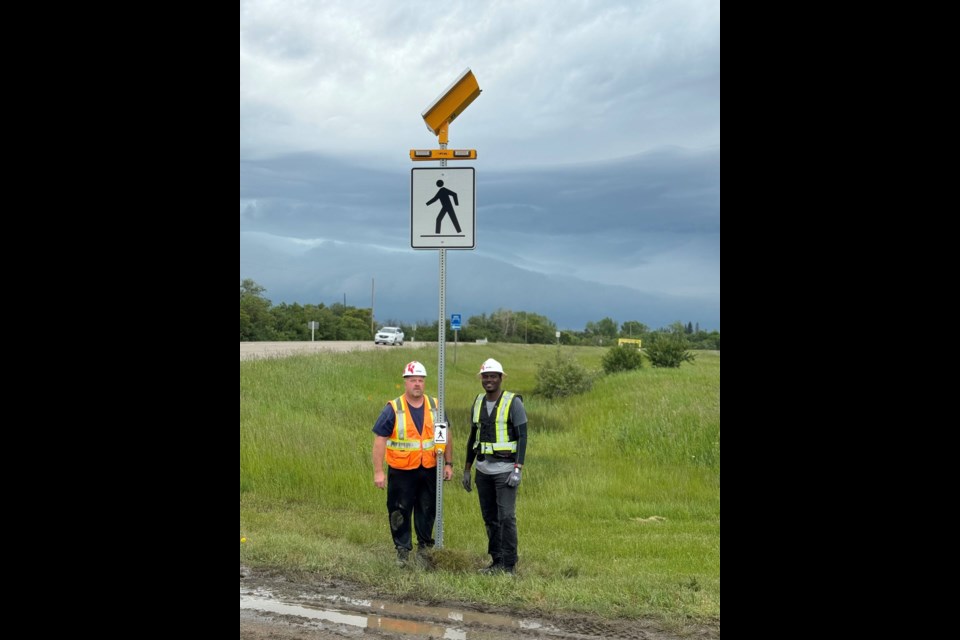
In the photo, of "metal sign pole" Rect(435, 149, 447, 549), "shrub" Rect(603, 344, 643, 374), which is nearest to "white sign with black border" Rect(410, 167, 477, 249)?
"metal sign pole" Rect(435, 149, 447, 549)

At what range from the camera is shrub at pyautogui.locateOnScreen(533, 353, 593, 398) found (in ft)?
80.8

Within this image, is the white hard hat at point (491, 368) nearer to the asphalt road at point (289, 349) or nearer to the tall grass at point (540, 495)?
the tall grass at point (540, 495)

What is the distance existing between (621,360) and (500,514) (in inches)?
856

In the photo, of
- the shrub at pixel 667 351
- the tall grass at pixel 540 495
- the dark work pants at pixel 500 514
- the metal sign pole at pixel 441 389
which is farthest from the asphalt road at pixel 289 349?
the dark work pants at pixel 500 514

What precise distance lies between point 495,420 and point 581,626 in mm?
2421

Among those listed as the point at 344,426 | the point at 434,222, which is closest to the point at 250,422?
the point at 344,426

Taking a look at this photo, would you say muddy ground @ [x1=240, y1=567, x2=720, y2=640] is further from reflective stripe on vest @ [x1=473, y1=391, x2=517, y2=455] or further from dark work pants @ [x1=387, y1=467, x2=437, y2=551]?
reflective stripe on vest @ [x1=473, y1=391, x2=517, y2=455]

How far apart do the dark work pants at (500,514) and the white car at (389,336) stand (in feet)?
129

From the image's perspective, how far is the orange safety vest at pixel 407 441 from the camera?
28.9 feet

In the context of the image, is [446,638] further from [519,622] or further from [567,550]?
[567,550]

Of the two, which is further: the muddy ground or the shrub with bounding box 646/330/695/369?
the shrub with bounding box 646/330/695/369

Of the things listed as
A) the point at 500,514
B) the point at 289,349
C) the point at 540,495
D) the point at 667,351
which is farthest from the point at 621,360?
the point at 500,514

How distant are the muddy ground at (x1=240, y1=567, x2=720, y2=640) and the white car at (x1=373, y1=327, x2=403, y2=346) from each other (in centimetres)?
4050

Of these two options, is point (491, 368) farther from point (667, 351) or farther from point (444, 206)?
point (667, 351)
